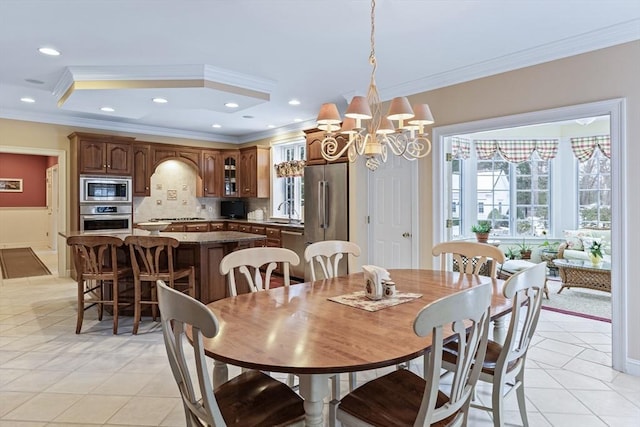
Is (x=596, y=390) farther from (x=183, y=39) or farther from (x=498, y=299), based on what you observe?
(x=183, y=39)

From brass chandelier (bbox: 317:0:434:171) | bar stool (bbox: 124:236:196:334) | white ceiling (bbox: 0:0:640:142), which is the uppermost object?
white ceiling (bbox: 0:0:640:142)

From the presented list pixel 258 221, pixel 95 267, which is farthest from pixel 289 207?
pixel 95 267

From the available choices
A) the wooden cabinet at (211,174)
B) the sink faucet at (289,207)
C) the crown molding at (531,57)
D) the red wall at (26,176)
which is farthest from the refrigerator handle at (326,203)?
the red wall at (26,176)

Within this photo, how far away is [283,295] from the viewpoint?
219 cm

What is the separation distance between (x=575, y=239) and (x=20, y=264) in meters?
9.85

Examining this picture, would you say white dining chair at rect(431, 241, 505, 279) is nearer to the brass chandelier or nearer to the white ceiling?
the brass chandelier

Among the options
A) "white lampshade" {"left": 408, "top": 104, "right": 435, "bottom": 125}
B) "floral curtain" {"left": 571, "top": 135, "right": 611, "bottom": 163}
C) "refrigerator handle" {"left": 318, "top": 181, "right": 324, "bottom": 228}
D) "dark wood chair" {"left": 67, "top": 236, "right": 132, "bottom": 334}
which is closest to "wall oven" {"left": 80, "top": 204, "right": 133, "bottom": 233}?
"dark wood chair" {"left": 67, "top": 236, "right": 132, "bottom": 334}

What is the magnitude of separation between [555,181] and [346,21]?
18.5 ft

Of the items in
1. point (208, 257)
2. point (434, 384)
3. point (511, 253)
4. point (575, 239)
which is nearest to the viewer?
point (434, 384)

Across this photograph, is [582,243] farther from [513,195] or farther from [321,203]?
[321,203]

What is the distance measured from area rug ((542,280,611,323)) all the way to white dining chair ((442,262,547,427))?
9.36 feet

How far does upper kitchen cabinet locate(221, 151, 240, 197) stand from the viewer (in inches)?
301

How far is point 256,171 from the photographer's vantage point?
23.6 feet

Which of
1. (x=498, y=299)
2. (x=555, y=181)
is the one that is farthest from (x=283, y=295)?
(x=555, y=181)
